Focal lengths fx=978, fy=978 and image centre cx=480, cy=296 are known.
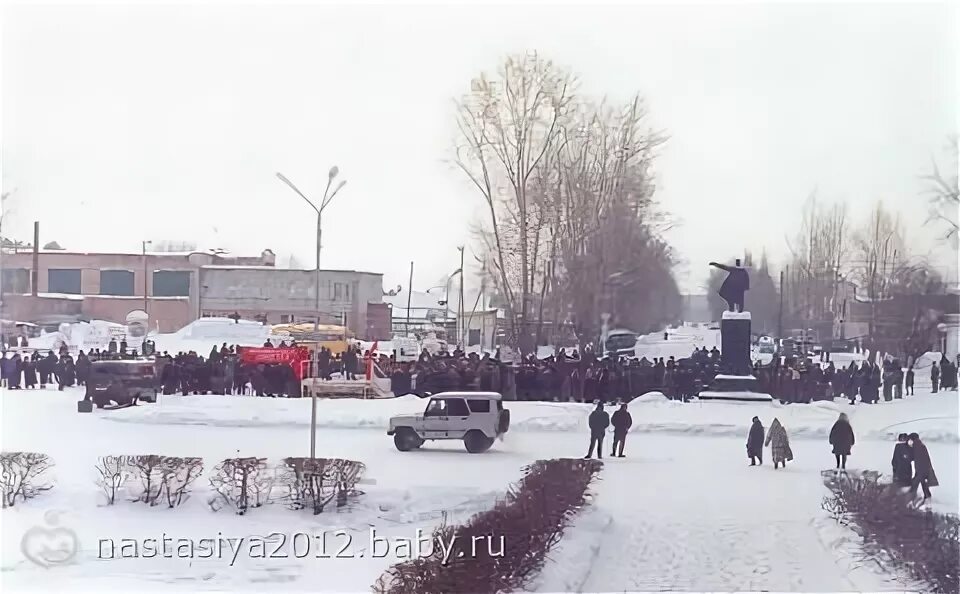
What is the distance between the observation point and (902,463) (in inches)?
460

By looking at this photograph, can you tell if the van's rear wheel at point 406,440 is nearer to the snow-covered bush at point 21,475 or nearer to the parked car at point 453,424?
the parked car at point 453,424

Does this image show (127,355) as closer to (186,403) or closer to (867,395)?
(186,403)

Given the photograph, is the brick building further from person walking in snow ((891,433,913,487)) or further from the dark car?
person walking in snow ((891,433,913,487))

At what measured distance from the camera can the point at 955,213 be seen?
12266 mm

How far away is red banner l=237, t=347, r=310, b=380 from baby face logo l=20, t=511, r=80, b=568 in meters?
3.60

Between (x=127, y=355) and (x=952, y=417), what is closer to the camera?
(x=952, y=417)

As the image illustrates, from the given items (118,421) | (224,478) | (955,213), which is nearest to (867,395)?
(955,213)

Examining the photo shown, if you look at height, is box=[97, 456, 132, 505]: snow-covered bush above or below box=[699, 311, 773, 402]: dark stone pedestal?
below

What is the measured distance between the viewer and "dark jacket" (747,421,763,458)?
1280cm

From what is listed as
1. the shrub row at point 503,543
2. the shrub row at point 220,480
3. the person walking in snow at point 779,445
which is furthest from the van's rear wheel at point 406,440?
the person walking in snow at point 779,445

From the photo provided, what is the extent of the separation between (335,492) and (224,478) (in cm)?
134

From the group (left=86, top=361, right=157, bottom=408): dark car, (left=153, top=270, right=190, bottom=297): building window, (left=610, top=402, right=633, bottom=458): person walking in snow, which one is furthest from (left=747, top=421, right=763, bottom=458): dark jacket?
(left=86, top=361, right=157, bottom=408): dark car

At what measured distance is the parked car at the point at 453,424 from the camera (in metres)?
12.9

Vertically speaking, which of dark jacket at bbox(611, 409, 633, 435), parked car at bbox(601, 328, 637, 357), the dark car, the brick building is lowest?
dark jacket at bbox(611, 409, 633, 435)
